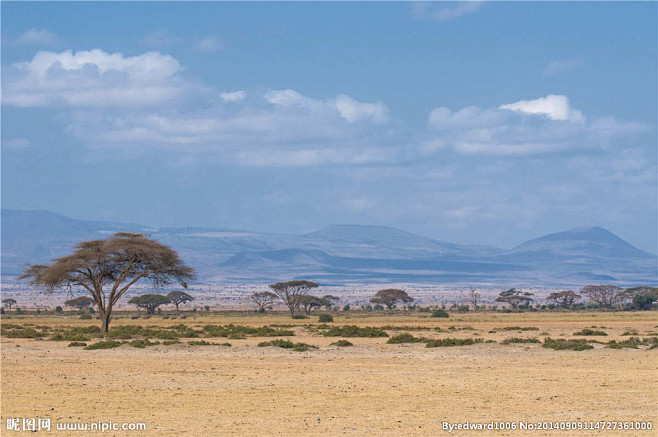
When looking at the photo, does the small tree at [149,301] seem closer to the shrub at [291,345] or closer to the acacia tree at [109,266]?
the acacia tree at [109,266]

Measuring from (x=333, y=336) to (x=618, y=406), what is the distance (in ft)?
96.0

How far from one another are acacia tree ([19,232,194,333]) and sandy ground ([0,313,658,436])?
13419mm

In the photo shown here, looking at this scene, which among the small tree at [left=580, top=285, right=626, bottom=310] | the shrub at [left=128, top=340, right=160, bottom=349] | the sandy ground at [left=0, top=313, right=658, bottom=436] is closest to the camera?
the sandy ground at [left=0, top=313, right=658, bottom=436]

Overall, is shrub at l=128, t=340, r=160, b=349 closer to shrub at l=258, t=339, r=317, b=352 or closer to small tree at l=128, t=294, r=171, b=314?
shrub at l=258, t=339, r=317, b=352

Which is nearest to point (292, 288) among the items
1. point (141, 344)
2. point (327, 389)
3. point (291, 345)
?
point (141, 344)

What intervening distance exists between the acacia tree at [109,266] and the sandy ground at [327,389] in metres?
13.4

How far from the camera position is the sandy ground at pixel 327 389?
57.5ft

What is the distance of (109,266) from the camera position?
1939 inches

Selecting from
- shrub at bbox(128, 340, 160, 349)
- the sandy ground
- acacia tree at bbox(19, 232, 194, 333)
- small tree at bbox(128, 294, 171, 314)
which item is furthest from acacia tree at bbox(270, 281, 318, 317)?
the sandy ground

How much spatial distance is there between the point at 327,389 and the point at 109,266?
29.7m

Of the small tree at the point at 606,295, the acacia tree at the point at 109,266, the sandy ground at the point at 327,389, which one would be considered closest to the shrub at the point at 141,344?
the sandy ground at the point at 327,389

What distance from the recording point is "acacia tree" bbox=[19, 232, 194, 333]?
48188 millimetres

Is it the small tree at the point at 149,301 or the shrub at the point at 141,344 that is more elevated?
the small tree at the point at 149,301

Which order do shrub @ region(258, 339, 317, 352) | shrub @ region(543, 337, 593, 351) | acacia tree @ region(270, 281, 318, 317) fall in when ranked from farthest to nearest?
1. acacia tree @ region(270, 281, 318, 317)
2. shrub @ region(258, 339, 317, 352)
3. shrub @ region(543, 337, 593, 351)
